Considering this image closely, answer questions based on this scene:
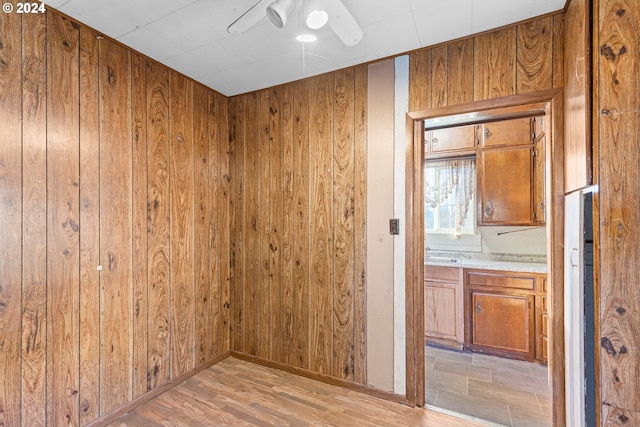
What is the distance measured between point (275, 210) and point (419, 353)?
5.31ft

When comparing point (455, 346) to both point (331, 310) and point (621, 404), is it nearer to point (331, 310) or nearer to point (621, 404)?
point (331, 310)

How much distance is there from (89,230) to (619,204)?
2.71 m

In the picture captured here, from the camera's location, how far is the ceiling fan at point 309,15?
128 centimetres

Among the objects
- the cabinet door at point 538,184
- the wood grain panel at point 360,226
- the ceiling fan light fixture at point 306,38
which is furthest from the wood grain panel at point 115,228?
Result: the cabinet door at point 538,184

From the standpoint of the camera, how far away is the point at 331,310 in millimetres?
→ 2459

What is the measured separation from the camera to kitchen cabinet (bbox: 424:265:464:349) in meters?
3.17

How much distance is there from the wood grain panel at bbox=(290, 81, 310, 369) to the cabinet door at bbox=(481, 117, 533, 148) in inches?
76.4

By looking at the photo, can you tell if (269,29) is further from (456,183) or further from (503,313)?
(503,313)

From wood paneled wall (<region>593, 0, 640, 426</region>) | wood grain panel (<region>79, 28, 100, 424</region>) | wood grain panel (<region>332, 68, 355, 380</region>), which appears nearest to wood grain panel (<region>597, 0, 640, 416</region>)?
wood paneled wall (<region>593, 0, 640, 426</region>)

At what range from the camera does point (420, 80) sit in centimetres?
215

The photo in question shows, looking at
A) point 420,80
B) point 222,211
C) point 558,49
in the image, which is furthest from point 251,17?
point 222,211

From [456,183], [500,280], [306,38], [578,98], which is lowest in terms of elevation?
[500,280]

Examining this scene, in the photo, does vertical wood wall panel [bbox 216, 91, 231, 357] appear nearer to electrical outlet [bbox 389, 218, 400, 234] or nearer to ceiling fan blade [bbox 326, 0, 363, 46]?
electrical outlet [bbox 389, 218, 400, 234]

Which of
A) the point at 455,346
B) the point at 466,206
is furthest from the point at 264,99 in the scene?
the point at 455,346
